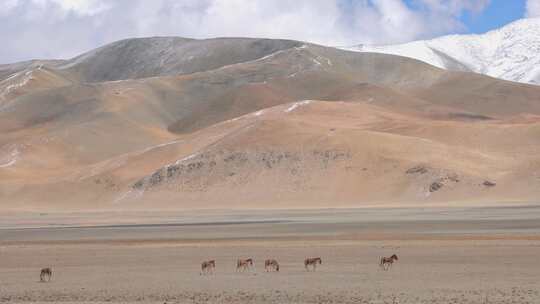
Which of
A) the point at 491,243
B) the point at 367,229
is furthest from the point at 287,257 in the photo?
the point at 367,229

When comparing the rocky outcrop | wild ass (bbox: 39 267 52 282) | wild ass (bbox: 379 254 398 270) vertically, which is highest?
the rocky outcrop

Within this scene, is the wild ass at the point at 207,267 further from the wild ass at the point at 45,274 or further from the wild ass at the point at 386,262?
the wild ass at the point at 386,262

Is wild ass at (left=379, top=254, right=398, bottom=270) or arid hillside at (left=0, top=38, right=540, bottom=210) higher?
arid hillside at (left=0, top=38, right=540, bottom=210)

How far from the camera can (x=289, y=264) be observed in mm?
35188

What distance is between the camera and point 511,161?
113m

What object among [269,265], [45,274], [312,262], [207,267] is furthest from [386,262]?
[45,274]

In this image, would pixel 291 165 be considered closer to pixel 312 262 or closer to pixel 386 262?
pixel 312 262

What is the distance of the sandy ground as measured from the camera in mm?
26828

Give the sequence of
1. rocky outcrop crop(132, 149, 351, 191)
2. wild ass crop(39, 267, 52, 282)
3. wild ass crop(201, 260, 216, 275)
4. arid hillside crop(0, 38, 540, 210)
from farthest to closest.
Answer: rocky outcrop crop(132, 149, 351, 191), arid hillside crop(0, 38, 540, 210), wild ass crop(201, 260, 216, 275), wild ass crop(39, 267, 52, 282)

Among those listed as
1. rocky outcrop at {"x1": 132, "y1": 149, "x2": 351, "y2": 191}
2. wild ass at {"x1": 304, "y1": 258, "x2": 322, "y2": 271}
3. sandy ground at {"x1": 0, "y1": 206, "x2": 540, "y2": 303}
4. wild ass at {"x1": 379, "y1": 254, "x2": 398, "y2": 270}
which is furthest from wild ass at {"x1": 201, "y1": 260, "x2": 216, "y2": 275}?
rocky outcrop at {"x1": 132, "y1": 149, "x2": 351, "y2": 191}

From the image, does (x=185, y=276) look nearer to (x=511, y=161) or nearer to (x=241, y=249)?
(x=241, y=249)

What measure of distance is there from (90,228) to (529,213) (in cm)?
2893

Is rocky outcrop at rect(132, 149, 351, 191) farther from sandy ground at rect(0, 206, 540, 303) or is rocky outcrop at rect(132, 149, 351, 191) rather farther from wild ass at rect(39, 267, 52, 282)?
wild ass at rect(39, 267, 52, 282)

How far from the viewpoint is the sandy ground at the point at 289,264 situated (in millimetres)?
26828
